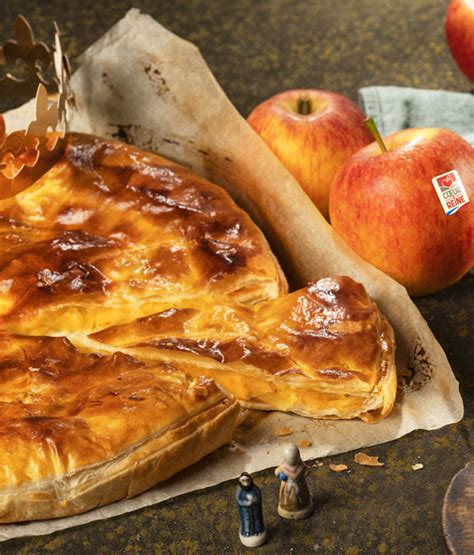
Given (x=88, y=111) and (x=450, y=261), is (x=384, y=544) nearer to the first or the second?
(x=450, y=261)

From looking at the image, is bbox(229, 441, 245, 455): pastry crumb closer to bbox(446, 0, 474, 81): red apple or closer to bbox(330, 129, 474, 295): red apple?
bbox(330, 129, 474, 295): red apple

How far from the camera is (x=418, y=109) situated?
293 centimetres

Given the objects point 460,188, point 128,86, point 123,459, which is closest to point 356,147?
point 460,188

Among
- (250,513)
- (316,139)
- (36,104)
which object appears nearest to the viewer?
(250,513)

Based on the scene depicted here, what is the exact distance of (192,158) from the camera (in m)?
2.68

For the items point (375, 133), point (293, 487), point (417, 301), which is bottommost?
point (417, 301)

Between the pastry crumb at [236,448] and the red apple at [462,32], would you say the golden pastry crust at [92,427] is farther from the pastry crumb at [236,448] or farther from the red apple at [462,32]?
the red apple at [462,32]

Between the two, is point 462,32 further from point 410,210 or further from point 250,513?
point 250,513

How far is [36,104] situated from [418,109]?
1056 mm

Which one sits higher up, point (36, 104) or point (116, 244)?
point (36, 104)

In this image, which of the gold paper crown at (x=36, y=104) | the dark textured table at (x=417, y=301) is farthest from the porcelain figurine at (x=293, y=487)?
the gold paper crown at (x=36, y=104)

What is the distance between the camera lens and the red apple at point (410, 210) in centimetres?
226

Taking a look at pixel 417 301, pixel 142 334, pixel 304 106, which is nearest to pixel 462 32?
pixel 304 106

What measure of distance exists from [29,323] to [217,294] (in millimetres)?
359
